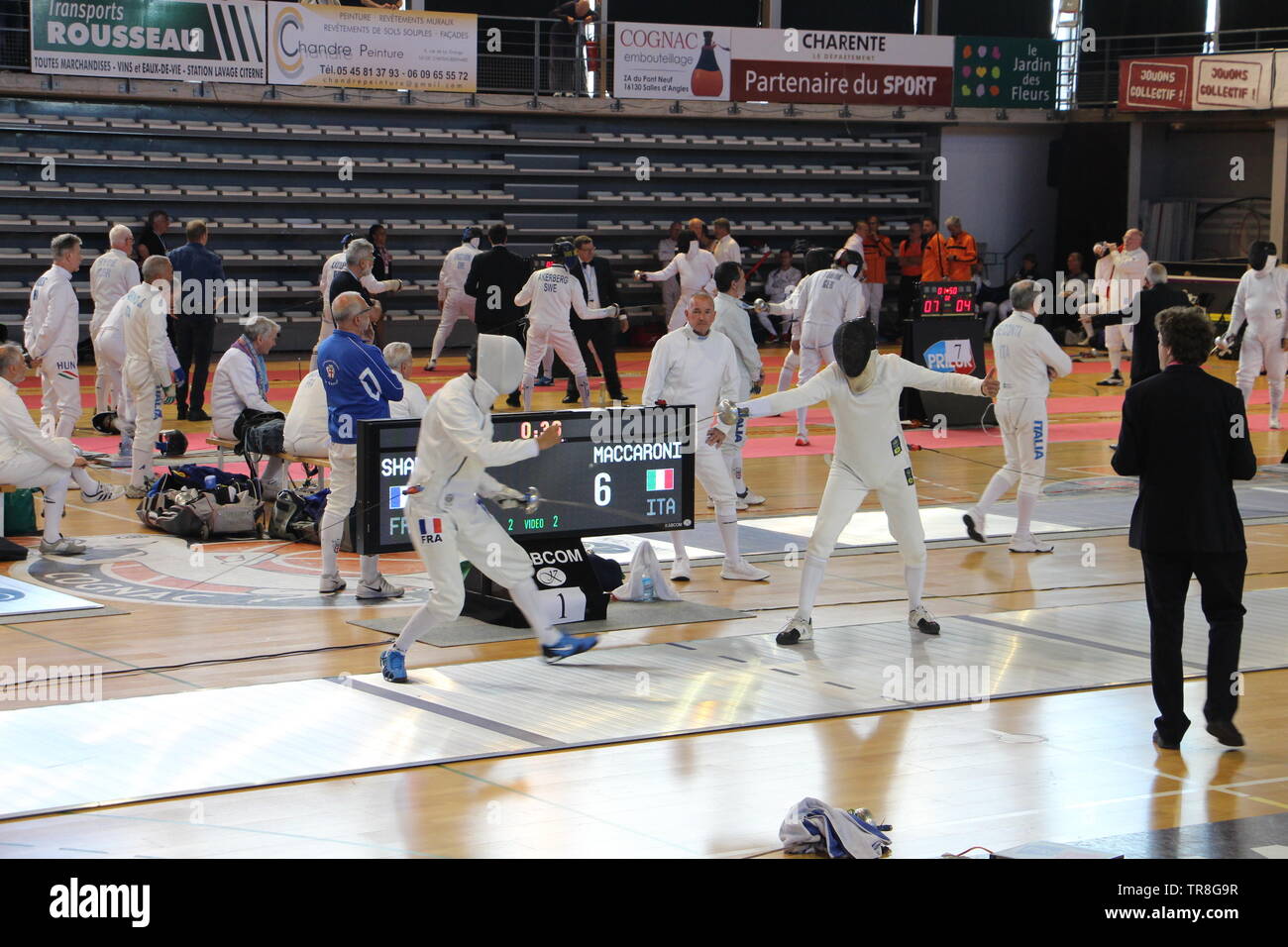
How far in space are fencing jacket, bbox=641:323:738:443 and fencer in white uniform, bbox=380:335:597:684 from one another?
2.13 m

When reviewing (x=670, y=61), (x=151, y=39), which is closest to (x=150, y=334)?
(x=151, y=39)

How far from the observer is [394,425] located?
8547mm

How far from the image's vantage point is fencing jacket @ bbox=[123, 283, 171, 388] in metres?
12.1

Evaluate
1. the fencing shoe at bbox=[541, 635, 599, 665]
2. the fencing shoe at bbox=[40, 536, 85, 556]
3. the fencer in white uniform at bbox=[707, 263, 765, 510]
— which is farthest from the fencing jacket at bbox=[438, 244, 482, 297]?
the fencing shoe at bbox=[541, 635, 599, 665]

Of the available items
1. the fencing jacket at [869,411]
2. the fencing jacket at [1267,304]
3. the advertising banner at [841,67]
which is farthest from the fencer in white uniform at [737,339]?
the advertising banner at [841,67]

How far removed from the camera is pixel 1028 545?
36.0 feet

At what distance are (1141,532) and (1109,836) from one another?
1.51m

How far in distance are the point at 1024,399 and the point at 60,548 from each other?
20.8 feet

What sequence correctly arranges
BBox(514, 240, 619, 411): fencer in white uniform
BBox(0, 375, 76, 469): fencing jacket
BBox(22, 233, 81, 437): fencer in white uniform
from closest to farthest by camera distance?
BBox(0, 375, 76, 469): fencing jacket < BBox(22, 233, 81, 437): fencer in white uniform < BBox(514, 240, 619, 411): fencer in white uniform

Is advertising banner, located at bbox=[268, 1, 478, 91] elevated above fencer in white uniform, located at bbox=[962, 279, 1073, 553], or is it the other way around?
advertising banner, located at bbox=[268, 1, 478, 91]

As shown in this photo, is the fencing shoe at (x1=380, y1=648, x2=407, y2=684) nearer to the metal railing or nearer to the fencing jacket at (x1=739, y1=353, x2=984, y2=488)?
the fencing jacket at (x1=739, y1=353, x2=984, y2=488)

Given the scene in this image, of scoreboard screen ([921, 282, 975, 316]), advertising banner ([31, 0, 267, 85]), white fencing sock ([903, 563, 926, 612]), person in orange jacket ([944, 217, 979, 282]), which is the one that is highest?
advertising banner ([31, 0, 267, 85])
